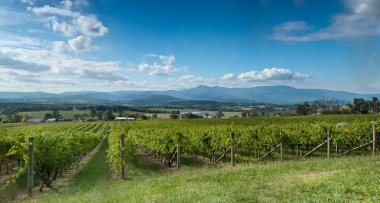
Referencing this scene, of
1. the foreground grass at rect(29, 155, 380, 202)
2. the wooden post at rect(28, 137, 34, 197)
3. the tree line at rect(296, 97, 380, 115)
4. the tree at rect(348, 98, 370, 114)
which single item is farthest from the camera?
the tree at rect(348, 98, 370, 114)

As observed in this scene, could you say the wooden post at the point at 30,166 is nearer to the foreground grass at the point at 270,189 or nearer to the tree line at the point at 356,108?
the foreground grass at the point at 270,189

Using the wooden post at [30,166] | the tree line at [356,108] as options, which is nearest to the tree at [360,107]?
the tree line at [356,108]

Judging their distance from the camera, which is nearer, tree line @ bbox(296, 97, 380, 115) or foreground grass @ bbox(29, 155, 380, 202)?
foreground grass @ bbox(29, 155, 380, 202)

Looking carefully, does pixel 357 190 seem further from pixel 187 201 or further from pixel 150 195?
pixel 150 195

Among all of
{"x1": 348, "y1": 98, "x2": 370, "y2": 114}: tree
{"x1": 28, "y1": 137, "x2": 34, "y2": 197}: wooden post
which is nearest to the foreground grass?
{"x1": 28, "y1": 137, "x2": 34, "y2": 197}: wooden post

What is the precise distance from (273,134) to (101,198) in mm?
17345

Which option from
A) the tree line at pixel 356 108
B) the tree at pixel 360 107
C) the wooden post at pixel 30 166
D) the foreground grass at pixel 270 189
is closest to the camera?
the foreground grass at pixel 270 189

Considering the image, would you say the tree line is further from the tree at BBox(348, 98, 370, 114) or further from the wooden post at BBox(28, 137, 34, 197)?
the wooden post at BBox(28, 137, 34, 197)

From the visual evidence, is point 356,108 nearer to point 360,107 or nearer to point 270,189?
point 360,107

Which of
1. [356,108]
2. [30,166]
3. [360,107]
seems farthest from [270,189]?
[360,107]

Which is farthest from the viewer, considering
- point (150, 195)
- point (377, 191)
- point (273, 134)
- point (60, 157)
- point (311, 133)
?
point (311, 133)

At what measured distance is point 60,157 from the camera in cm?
1567

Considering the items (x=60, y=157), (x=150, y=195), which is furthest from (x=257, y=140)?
(x=150, y=195)

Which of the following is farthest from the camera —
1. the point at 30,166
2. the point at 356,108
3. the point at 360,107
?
the point at 360,107
